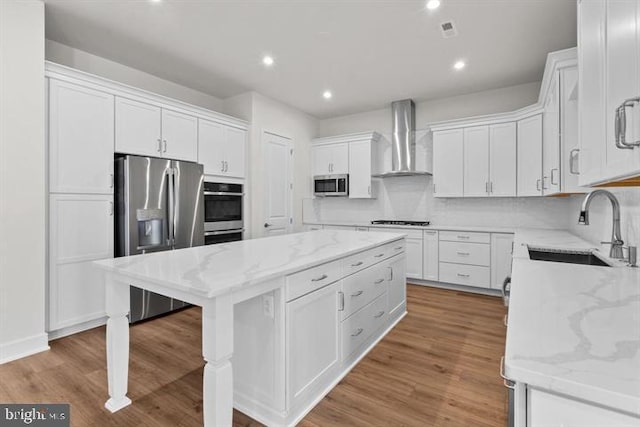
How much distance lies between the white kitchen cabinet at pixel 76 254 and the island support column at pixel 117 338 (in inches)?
57.2

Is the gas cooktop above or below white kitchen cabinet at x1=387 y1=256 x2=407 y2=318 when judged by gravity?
above

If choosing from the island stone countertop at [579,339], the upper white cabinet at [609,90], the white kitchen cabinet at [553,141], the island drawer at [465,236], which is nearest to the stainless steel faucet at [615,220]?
the upper white cabinet at [609,90]

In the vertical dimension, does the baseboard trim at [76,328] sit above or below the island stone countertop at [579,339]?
below

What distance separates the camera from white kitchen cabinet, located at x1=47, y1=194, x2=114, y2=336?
2762 millimetres

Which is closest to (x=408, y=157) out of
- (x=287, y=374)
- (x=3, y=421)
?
(x=287, y=374)

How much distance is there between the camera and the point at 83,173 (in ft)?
9.59

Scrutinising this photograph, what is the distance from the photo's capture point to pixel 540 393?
0.58 m

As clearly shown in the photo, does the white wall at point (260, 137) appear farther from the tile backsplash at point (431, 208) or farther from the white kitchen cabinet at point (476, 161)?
the white kitchen cabinet at point (476, 161)

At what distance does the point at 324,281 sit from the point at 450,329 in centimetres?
177

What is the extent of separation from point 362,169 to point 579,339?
474 cm

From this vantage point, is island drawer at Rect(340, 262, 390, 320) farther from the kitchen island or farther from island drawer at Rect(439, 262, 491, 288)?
island drawer at Rect(439, 262, 491, 288)

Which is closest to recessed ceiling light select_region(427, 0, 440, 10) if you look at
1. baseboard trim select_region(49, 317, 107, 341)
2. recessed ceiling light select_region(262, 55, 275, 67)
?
recessed ceiling light select_region(262, 55, 275, 67)

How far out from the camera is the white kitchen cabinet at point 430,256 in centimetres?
446

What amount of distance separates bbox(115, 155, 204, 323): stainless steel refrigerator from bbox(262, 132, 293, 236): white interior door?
1317 mm
